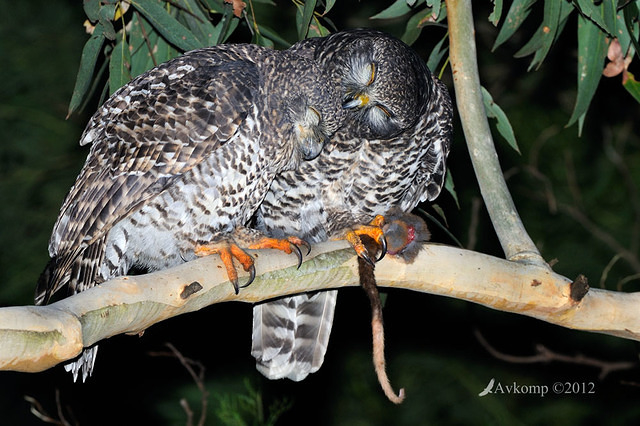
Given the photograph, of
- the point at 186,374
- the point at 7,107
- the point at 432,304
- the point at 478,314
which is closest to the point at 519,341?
the point at 478,314

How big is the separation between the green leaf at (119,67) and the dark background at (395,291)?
2.57 metres

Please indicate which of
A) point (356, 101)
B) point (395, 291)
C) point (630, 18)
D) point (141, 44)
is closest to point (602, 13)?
point (630, 18)

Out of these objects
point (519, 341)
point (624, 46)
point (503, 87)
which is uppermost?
point (624, 46)

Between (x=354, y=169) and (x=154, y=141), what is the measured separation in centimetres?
81

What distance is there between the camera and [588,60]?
3.03 meters

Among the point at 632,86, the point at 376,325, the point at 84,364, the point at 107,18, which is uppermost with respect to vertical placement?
the point at 107,18

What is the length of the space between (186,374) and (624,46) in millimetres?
4159

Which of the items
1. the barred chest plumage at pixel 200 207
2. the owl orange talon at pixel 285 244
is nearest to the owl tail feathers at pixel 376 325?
the owl orange talon at pixel 285 244

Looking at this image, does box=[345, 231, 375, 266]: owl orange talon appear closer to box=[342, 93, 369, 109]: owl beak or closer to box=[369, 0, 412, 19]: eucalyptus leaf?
box=[342, 93, 369, 109]: owl beak

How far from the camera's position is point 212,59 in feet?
9.39

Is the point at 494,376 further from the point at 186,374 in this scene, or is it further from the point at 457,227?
the point at 186,374

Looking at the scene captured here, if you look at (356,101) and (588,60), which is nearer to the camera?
(356,101)

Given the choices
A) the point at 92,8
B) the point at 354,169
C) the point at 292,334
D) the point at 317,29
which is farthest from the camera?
the point at 317,29

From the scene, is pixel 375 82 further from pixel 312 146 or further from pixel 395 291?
pixel 395 291
